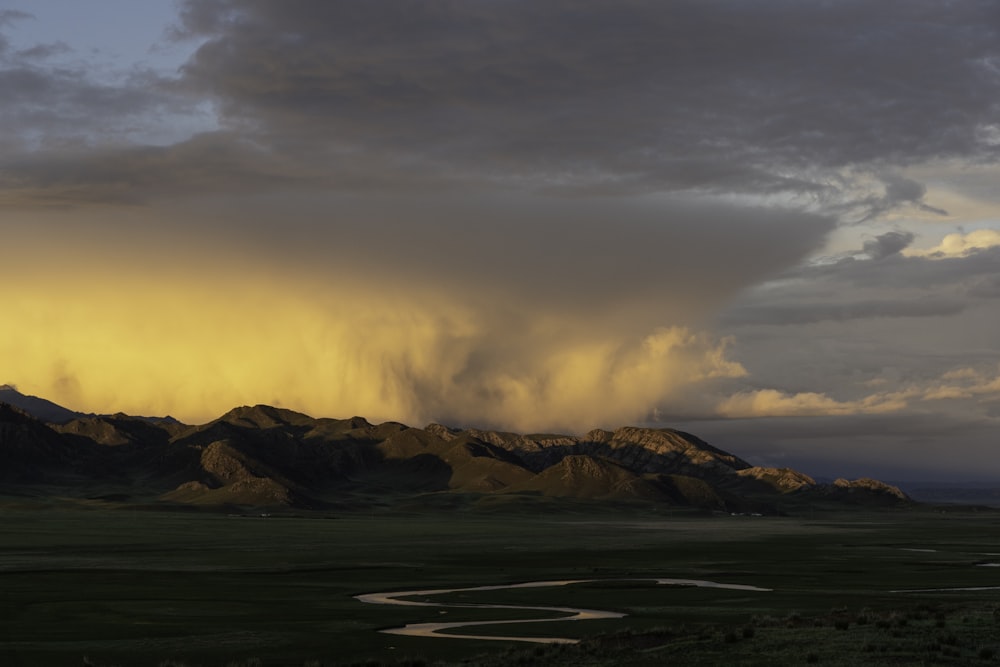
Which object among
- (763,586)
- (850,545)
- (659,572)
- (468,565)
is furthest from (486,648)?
(850,545)

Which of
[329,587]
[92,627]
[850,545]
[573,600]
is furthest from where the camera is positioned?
[850,545]

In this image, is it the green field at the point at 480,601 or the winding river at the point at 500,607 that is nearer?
the green field at the point at 480,601

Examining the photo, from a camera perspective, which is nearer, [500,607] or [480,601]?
[500,607]

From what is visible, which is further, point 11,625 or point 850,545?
point 850,545

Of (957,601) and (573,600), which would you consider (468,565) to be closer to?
(573,600)

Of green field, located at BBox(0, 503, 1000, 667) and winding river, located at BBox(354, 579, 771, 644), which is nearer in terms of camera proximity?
green field, located at BBox(0, 503, 1000, 667)

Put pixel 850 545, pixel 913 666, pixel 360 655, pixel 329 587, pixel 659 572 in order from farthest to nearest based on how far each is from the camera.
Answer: pixel 850 545 → pixel 659 572 → pixel 329 587 → pixel 360 655 → pixel 913 666

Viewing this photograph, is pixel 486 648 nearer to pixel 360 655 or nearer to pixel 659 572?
pixel 360 655

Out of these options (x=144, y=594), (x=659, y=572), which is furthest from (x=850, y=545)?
(x=144, y=594)
